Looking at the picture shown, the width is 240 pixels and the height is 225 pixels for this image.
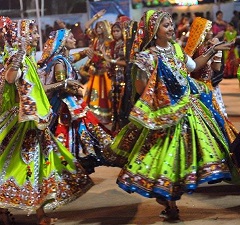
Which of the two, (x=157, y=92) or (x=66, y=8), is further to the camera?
(x=66, y=8)

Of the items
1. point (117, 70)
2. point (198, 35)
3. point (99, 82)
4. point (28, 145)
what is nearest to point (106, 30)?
point (99, 82)

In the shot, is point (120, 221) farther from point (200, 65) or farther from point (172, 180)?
point (200, 65)

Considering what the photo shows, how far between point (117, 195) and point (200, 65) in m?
1.55

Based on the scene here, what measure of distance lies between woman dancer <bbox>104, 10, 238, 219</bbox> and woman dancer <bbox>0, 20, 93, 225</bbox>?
20.6 inches

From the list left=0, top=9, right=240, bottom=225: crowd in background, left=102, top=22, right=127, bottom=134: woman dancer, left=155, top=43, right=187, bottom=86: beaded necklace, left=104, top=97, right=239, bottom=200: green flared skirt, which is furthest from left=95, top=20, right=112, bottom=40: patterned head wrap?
left=104, top=97, right=239, bottom=200: green flared skirt

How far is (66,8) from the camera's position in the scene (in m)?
16.7

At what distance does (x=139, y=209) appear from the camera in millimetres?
5992

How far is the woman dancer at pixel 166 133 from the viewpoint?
17.0ft

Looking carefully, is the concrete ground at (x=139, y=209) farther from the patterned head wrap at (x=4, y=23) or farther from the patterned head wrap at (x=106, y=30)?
the patterned head wrap at (x=106, y=30)

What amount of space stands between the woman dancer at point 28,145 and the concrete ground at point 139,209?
1.47ft

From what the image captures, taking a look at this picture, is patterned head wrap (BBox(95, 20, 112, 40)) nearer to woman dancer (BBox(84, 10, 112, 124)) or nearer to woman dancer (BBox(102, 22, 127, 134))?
woman dancer (BBox(84, 10, 112, 124))

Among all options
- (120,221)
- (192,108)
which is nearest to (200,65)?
(192,108)

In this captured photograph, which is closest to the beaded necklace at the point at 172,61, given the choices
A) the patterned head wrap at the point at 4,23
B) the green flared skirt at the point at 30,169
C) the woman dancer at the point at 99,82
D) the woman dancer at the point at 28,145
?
the woman dancer at the point at 28,145

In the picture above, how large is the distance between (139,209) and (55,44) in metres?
1.79
